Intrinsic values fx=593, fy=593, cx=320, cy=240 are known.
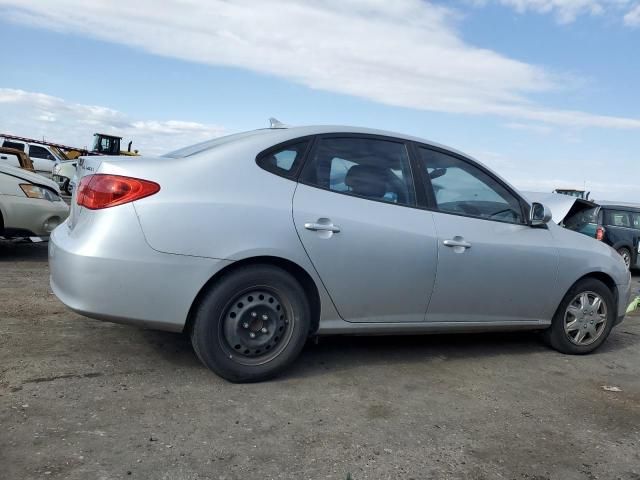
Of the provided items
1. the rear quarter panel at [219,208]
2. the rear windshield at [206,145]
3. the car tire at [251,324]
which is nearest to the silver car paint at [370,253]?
the rear quarter panel at [219,208]

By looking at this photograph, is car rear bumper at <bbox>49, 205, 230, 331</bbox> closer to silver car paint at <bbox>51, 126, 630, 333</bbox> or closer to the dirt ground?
silver car paint at <bbox>51, 126, 630, 333</bbox>

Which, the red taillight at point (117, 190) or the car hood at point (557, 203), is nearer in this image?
the red taillight at point (117, 190)

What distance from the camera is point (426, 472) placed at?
108 inches

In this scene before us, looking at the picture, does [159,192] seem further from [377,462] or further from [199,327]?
[377,462]

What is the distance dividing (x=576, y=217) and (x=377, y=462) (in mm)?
9873

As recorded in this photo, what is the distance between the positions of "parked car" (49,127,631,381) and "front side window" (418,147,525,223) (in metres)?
0.01

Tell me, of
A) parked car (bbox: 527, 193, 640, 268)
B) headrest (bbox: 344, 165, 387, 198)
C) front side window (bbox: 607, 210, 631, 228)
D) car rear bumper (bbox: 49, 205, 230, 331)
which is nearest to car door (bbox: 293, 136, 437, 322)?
headrest (bbox: 344, 165, 387, 198)

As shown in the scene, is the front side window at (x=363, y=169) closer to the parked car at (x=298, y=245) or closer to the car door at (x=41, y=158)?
the parked car at (x=298, y=245)

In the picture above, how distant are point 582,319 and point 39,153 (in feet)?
84.6

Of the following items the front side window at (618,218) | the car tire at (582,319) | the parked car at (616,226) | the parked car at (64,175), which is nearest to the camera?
the car tire at (582,319)

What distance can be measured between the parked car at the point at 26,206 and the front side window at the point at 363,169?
15.4 ft

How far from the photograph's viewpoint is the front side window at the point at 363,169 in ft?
12.6

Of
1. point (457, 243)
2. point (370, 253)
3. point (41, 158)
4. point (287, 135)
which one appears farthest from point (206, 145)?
point (41, 158)

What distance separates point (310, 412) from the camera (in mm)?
3303
